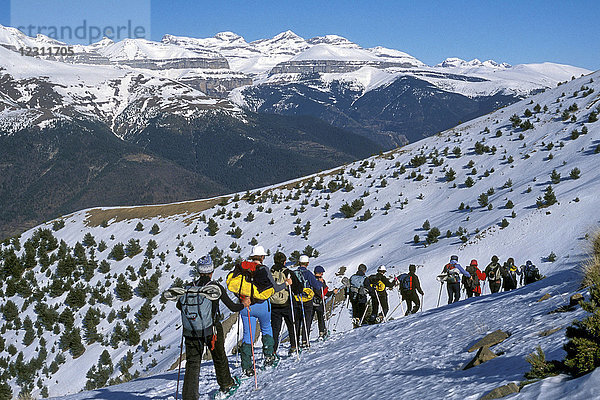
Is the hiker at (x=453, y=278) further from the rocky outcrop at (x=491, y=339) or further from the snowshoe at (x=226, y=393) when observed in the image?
the snowshoe at (x=226, y=393)

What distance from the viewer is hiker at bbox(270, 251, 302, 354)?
996 cm

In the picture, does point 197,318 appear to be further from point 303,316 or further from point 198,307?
point 303,316

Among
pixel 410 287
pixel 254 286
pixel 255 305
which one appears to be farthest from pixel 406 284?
pixel 254 286

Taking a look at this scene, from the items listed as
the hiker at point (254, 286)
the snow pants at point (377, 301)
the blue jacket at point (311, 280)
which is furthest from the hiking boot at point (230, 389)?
the snow pants at point (377, 301)

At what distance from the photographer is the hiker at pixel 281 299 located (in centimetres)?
996

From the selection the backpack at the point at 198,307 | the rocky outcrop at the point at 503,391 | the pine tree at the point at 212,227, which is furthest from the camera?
the pine tree at the point at 212,227

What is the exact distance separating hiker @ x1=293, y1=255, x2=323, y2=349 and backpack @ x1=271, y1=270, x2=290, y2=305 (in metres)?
1.03

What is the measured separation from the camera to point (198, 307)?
7.70m

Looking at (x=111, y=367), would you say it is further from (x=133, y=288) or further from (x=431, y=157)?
(x=431, y=157)

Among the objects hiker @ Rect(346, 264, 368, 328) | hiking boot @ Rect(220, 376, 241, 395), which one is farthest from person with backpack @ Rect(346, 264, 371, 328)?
hiking boot @ Rect(220, 376, 241, 395)

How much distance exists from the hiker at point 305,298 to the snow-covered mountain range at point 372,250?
729 mm

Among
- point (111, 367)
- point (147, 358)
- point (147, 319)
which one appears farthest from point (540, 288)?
point (147, 319)

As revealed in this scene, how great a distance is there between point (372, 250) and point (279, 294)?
62.7 feet

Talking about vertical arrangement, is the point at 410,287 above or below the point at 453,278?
below
